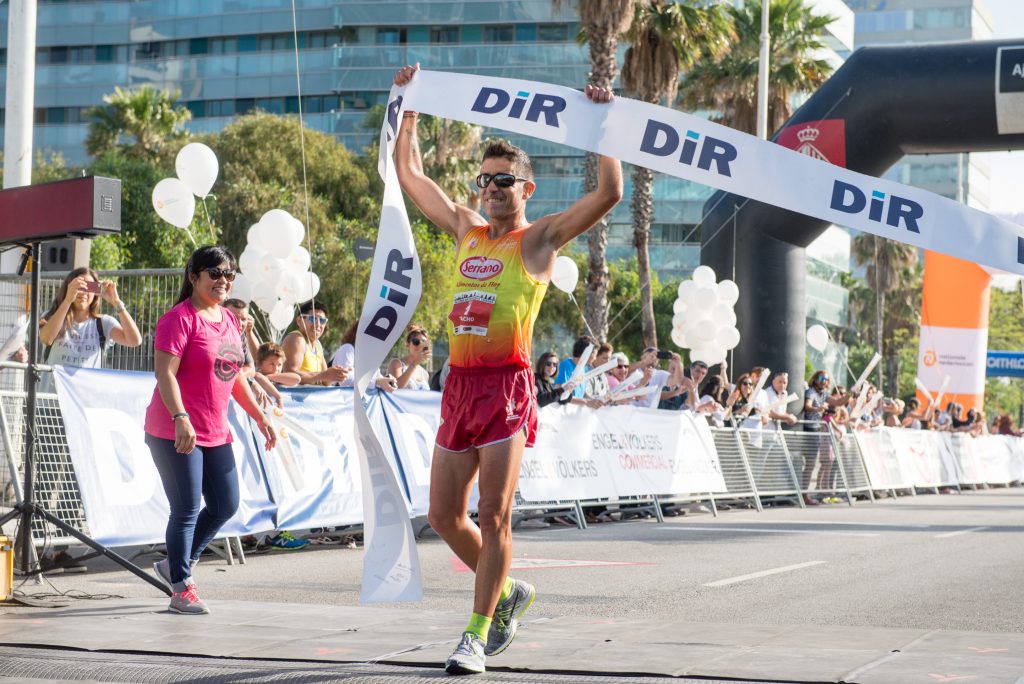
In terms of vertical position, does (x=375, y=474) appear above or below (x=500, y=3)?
below

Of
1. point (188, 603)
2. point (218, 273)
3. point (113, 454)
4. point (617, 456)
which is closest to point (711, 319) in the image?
point (617, 456)

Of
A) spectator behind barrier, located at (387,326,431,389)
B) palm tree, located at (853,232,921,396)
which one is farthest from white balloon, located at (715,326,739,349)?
palm tree, located at (853,232,921,396)

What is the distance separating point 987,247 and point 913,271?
69.3m

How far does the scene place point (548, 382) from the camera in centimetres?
1407

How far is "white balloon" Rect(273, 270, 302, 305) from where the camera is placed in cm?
1966

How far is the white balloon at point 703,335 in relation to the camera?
2180 centimetres

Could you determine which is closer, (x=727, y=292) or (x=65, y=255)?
(x=65, y=255)

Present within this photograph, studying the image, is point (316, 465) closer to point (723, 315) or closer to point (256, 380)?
point (256, 380)

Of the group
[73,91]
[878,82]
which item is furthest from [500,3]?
[878,82]

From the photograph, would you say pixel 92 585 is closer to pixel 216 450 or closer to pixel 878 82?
pixel 216 450

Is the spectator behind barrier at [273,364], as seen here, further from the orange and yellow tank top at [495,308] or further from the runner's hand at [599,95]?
the orange and yellow tank top at [495,308]

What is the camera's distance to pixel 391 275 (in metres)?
6.11

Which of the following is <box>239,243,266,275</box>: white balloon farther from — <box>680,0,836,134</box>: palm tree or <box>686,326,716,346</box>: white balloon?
<box>680,0,836,134</box>: palm tree

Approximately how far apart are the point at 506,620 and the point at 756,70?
32.5m
